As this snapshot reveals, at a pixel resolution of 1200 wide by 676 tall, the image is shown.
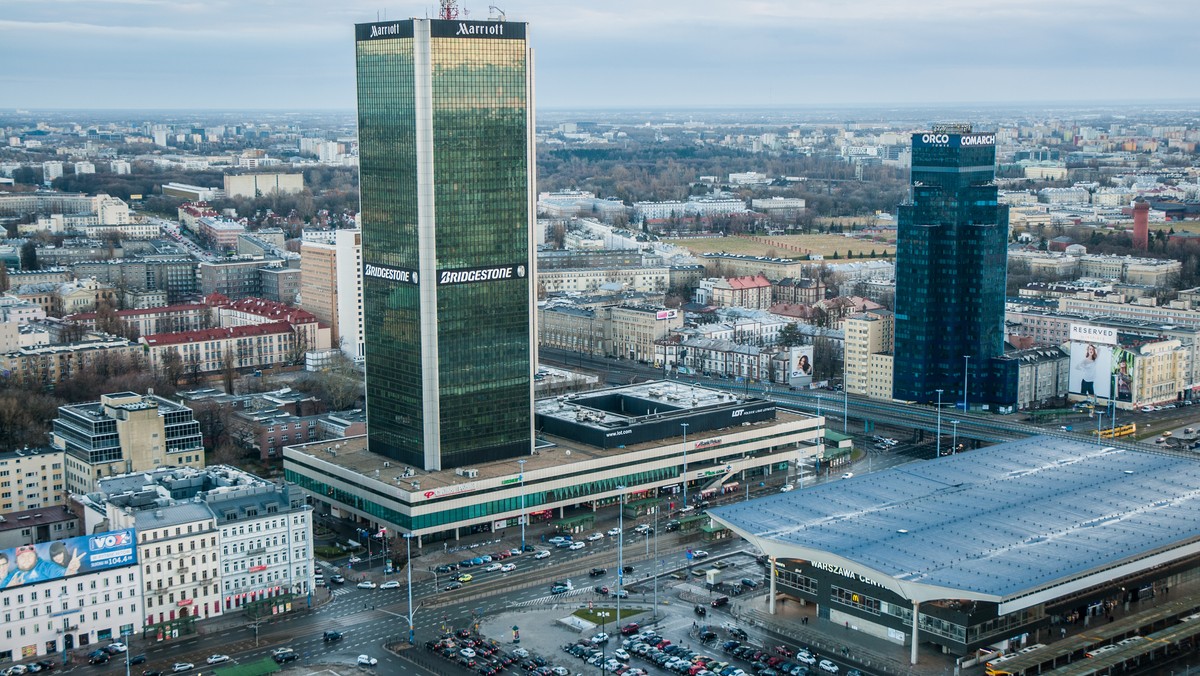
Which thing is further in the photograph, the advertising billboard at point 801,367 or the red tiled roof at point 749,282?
the red tiled roof at point 749,282

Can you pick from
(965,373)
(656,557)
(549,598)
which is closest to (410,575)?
(549,598)

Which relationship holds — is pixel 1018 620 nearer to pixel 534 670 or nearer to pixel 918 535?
pixel 918 535

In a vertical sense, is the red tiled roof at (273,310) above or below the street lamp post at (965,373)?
above

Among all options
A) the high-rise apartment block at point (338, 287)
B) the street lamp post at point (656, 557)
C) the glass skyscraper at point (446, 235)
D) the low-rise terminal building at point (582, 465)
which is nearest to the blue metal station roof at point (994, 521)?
the street lamp post at point (656, 557)

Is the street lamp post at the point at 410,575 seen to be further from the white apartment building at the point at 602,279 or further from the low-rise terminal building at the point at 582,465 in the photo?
the white apartment building at the point at 602,279

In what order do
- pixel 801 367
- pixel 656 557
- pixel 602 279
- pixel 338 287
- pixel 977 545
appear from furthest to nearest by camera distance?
pixel 602 279
pixel 338 287
pixel 801 367
pixel 656 557
pixel 977 545

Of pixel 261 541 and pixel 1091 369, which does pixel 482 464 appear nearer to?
pixel 261 541

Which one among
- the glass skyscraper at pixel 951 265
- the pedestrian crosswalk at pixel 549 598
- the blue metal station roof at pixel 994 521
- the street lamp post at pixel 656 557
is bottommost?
the pedestrian crosswalk at pixel 549 598

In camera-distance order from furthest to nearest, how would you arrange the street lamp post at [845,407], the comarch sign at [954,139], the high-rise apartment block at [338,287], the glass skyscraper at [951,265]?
the high-rise apartment block at [338,287]
the glass skyscraper at [951,265]
the comarch sign at [954,139]
the street lamp post at [845,407]
